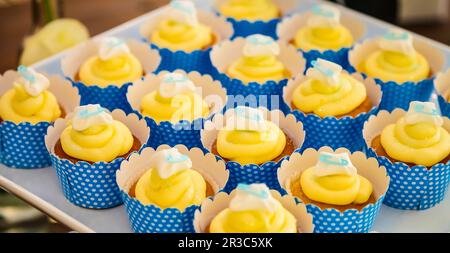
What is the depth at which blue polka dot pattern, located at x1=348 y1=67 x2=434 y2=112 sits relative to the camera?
2709 millimetres

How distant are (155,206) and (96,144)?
0.33 m

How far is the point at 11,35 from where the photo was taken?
A: 13.6ft

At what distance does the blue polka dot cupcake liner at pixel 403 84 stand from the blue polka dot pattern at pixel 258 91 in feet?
1.07

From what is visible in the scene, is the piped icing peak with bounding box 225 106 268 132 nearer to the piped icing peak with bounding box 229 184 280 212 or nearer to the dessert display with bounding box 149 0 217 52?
the piped icing peak with bounding box 229 184 280 212

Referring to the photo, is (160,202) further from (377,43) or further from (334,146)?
(377,43)

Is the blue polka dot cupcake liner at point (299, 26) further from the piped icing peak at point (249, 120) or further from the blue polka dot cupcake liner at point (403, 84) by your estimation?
the piped icing peak at point (249, 120)

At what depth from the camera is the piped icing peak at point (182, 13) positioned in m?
2.94

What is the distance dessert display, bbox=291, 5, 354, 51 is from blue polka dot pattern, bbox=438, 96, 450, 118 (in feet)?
1.45

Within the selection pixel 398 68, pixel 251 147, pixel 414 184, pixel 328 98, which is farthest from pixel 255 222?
pixel 398 68

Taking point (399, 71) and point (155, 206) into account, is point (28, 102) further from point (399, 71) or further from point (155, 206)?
point (399, 71)

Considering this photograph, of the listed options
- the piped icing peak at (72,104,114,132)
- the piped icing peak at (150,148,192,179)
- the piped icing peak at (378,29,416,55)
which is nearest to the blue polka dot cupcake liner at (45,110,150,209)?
the piped icing peak at (72,104,114,132)

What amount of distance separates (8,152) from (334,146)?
1034mm

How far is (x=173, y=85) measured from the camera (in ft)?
8.21
